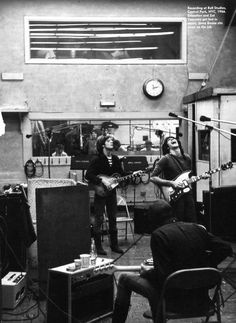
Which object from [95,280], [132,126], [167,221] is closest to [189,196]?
[95,280]

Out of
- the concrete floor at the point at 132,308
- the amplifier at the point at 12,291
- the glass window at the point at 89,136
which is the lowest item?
the concrete floor at the point at 132,308

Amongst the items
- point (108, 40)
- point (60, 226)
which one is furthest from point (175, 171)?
point (108, 40)

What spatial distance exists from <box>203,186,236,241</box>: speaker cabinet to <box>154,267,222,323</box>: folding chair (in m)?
4.27

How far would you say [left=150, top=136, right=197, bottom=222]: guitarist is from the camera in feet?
24.3

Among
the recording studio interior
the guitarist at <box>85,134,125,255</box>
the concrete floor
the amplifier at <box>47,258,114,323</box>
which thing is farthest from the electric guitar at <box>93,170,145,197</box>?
the amplifier at <box>47,258,114,323</box>

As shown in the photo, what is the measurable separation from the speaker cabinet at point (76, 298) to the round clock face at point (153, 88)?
24.9 feet

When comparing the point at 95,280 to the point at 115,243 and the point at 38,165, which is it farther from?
the point at 38,165

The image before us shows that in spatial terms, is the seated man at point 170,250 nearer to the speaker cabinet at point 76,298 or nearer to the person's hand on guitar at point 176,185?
the speaker cabinet at point 76,298

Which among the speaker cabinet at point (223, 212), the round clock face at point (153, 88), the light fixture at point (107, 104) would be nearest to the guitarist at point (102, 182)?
the speaker cabinet at point (223, 212)

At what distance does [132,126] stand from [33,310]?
7.34 metres

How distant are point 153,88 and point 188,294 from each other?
867 cm

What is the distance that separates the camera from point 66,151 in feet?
38.6

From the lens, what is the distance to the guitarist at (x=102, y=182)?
23.9ft

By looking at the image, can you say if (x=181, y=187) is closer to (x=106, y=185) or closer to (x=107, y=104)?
(x=106, y=185)
